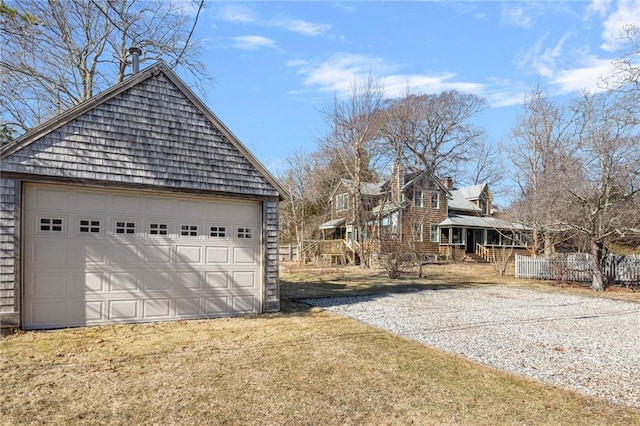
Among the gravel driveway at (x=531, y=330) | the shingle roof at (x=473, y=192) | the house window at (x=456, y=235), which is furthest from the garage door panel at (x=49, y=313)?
the shingle roof at (x=473, y=192)

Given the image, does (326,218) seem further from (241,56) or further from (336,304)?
(241,56)

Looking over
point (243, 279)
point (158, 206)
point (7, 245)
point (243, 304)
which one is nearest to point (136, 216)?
point (158, 206)

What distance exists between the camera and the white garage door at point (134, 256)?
7445mm

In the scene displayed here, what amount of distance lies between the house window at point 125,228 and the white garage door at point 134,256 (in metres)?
0.02

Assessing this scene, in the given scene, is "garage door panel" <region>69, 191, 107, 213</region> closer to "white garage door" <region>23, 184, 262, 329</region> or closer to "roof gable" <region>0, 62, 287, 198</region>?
"white garage door" <region>23, 184, 262, 329</region>

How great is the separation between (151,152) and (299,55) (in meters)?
3.86

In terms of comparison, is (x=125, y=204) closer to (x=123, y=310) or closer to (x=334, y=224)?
(x=123, y=310)

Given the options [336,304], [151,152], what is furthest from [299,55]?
[336,304]

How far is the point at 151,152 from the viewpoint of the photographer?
8352mm

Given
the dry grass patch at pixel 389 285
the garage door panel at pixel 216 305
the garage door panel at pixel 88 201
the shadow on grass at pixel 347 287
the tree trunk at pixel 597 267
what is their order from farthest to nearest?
the tree trunk at pixel 597 267 → the dry grass patch at pixel 389 285 → the shadow on grass at pixel 347 287 → the garage door panel at pixel 216 305 → the garage door panel at pixel 88 201

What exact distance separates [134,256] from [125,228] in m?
0.57

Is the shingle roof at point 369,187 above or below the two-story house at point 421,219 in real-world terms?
above

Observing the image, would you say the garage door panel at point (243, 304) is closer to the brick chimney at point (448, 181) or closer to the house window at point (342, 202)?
the house window at point (342, 202)

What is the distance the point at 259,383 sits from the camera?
4902 mm
